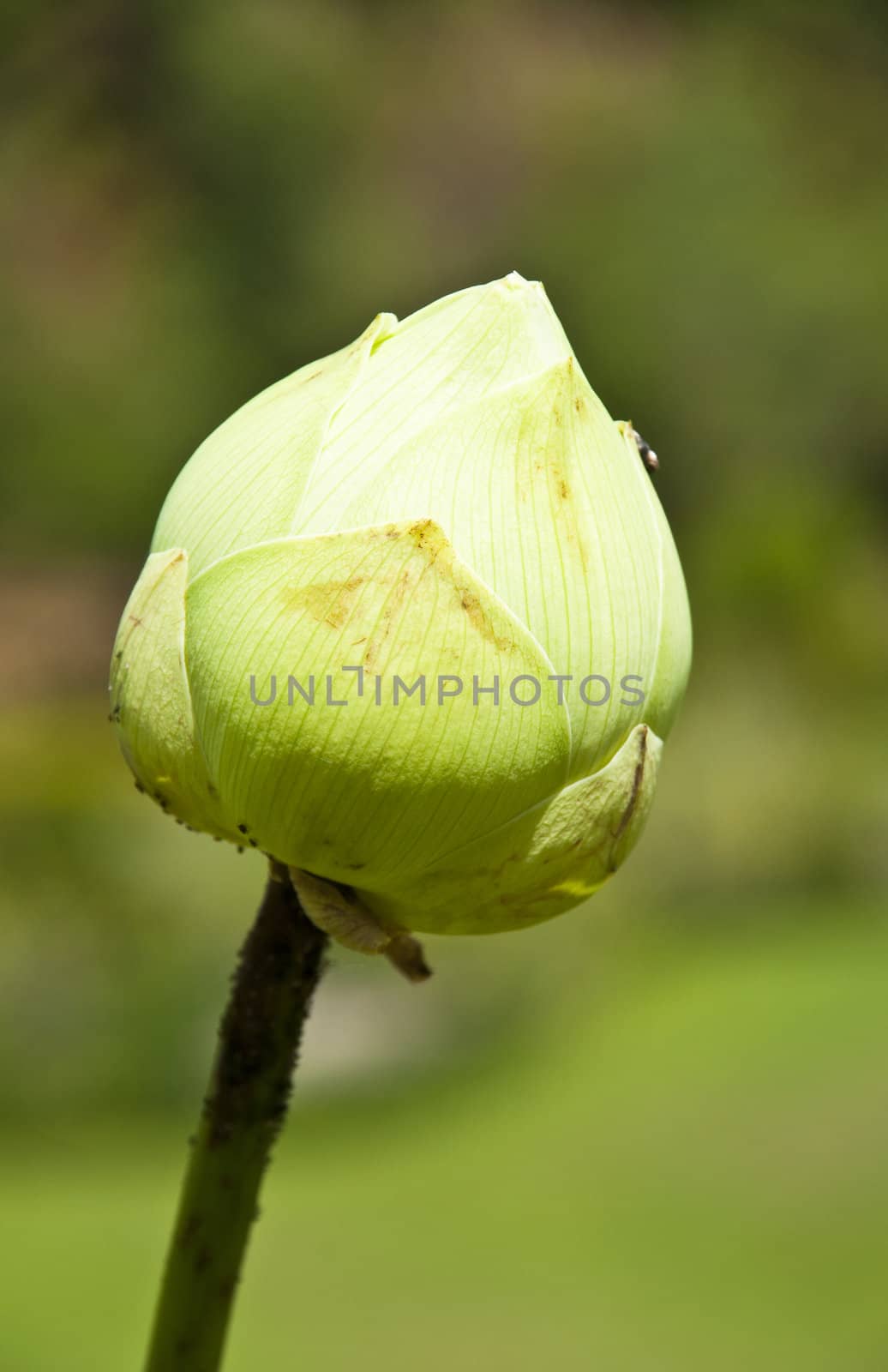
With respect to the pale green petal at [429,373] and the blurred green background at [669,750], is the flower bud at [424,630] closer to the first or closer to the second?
the pale green petal at [429,373]

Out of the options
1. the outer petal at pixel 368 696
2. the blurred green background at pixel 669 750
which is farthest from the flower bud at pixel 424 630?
the blurred green background at pixel 669 750

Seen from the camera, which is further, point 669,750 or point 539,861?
point 669,750

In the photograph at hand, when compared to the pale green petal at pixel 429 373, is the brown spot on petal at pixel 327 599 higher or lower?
lower

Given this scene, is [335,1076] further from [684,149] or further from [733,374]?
[684,149]

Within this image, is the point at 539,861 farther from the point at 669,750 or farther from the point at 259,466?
the point at 669,750

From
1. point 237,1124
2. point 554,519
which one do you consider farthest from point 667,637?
point 237,1124

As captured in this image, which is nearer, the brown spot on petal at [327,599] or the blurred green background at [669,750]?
the brown spot on petal at [327,599]

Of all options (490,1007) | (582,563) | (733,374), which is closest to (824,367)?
(733,374)
